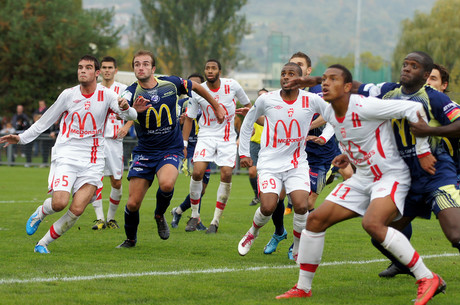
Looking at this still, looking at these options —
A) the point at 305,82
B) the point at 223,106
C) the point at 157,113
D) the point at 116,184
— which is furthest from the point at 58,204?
the point at 223,106

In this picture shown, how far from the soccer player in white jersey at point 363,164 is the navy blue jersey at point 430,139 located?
3.5 inches

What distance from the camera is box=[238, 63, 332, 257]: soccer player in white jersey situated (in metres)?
8.62

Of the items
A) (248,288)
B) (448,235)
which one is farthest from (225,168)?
(448,235)

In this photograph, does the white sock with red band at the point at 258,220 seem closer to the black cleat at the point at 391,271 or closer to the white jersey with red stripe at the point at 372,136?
the black cleat at the point at 391,271

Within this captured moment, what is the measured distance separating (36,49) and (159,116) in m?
31.2

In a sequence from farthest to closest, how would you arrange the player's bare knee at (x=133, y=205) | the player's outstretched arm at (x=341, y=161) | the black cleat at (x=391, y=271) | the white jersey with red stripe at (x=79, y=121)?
the player's bare knee at (x=133, y=205) < the white jersey with red stripe at (x=79, y=121) < the black cleat at (x=391, y=271) < the player's outstretched arm at (x=341, y=161)

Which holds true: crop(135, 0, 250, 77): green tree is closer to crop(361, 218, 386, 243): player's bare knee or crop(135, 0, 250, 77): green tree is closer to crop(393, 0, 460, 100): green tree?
crop(393, 0, 460, 100): green tree

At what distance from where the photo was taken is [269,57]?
54406 mm

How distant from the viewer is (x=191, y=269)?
809 cm

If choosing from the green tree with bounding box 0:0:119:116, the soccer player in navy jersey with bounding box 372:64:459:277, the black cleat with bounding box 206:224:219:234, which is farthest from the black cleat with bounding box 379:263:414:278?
the green tree with bounding box 0:0:119:116

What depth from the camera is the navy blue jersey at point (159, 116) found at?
31.3 feet

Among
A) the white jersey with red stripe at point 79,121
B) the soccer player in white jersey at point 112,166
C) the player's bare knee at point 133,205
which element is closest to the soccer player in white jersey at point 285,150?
the player's bare knee at point 133,205

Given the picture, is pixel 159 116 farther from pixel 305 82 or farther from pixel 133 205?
pixel 305 82

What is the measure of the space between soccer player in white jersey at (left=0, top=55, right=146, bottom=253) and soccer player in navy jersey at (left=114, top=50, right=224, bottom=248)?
0.42 meters
